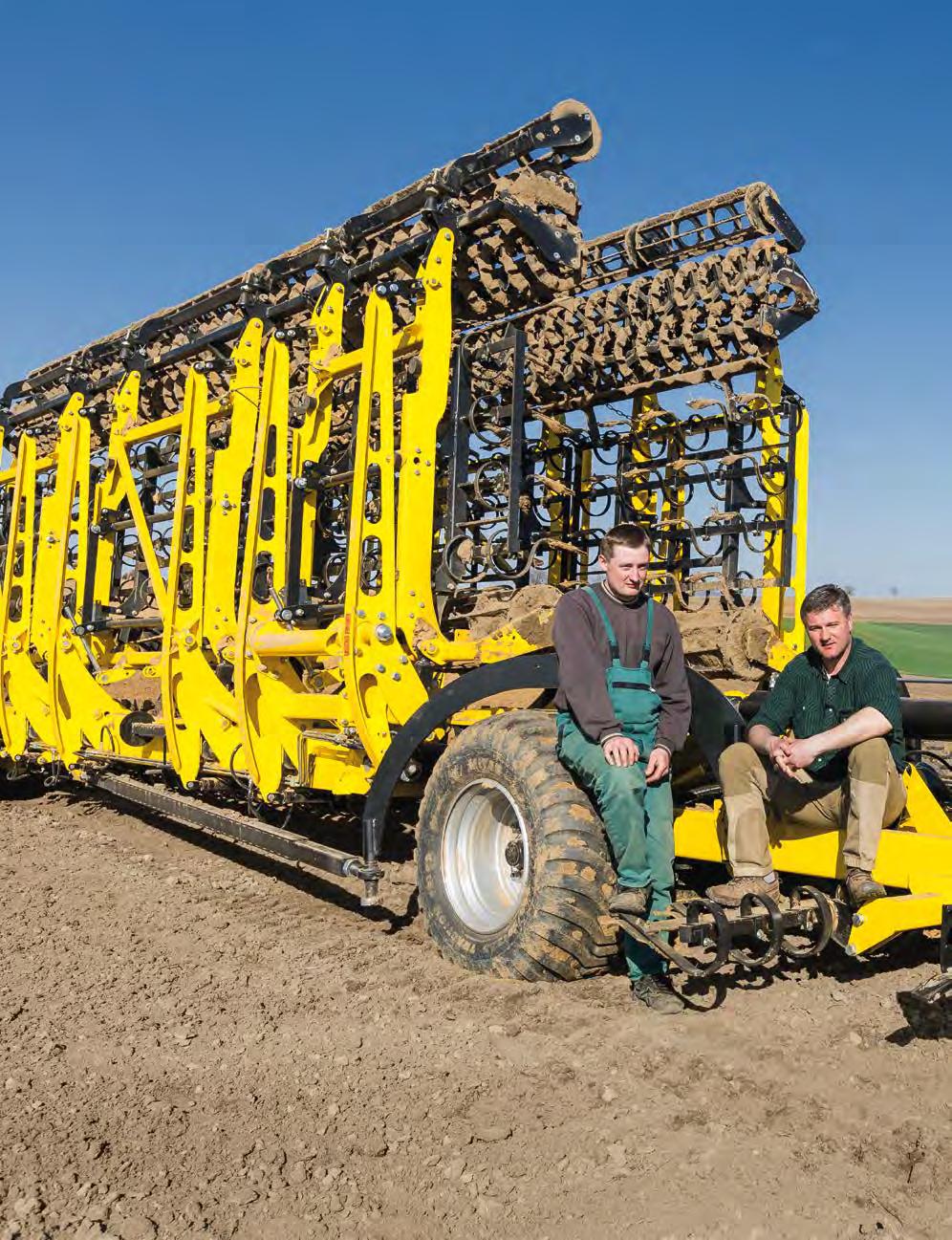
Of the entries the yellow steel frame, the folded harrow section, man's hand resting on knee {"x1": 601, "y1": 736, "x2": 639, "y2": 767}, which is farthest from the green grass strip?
man's hand resting on knee {"x1": 601, "y1": 736, "x2": 639, "y2": 767}

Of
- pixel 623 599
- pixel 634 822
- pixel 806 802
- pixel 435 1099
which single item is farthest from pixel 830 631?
pixel 435 1099

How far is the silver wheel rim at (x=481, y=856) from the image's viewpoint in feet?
15.5

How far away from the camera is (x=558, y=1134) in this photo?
312 centimetres

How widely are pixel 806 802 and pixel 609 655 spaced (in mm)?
1000

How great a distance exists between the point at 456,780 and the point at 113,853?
11.7 feet

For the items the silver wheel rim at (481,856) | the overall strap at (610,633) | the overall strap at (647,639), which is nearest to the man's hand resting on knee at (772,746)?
the overall strap at (647,639)

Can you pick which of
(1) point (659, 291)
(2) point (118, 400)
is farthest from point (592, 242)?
(2) point (118, 400)

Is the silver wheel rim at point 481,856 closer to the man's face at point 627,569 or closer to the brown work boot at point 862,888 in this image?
the man's face at point 627,569

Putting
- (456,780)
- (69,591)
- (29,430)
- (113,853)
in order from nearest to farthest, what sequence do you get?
(456,780), (113,853), (69,591), (29,430)

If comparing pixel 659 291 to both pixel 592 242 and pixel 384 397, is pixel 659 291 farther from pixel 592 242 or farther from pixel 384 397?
pixel 384 397

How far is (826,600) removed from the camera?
427cm

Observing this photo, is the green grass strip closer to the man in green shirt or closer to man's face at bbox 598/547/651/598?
the man in green shirt

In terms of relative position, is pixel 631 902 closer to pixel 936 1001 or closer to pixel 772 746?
pixel 772 746

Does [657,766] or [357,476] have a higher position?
[357,476]
